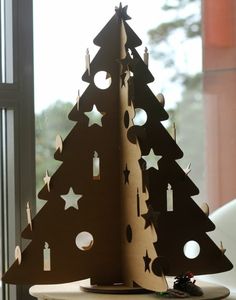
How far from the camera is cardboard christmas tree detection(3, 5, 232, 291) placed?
1363mm

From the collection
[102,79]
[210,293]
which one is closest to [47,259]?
[210,293]

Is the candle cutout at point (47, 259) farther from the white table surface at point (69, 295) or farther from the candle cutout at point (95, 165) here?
the candle cutout at point (95, 165)

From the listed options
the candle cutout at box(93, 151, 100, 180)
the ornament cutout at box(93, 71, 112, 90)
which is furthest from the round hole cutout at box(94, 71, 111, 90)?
the candle cutout at box(93, 151, 100, 180)

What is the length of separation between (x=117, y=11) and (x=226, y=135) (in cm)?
71

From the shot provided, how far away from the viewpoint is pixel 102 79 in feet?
5.24

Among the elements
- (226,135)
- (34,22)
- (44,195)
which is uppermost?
(34,22)

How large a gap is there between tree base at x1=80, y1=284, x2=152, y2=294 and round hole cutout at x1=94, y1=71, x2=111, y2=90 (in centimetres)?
44

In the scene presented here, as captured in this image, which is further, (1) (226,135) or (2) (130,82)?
(1) (226,135)

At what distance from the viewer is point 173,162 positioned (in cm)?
141

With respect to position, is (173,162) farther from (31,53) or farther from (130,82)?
(31,53)

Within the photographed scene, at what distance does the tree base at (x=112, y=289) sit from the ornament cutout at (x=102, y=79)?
435 millimetres

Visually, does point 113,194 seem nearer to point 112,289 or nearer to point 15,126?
point 112,289

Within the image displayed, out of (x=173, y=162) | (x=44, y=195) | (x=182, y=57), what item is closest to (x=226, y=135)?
(x=182, y=57)

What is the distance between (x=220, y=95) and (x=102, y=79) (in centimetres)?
54
